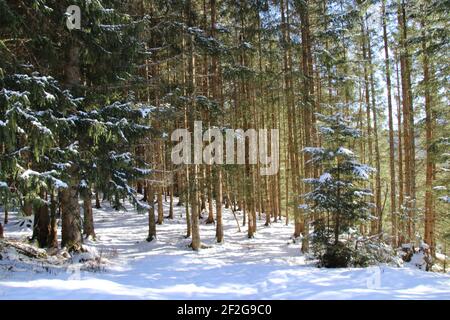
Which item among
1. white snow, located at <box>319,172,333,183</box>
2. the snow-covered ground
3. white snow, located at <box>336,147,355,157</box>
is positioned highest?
white snow, located at <box>336,147,355,157</box>

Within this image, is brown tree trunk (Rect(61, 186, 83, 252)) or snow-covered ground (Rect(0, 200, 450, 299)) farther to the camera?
brown tree trunk (Rect(61, 186, 83, 252))

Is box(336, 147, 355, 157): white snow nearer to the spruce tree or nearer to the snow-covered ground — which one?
the spruce tree

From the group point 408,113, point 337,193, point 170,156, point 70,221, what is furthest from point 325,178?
point 408,113

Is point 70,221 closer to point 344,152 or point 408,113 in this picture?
point 344,152

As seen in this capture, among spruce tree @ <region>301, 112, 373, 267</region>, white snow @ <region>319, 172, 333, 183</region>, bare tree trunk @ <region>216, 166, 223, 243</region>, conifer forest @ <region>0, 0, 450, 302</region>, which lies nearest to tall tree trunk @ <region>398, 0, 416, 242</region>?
conifer forest @ <region>0, 0, 450, 302</region>

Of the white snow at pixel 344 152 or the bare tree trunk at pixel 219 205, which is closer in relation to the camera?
the white snow at pixel 344 152

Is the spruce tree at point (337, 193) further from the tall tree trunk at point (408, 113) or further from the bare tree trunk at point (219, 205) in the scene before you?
the tall tree trunk at point (408, 113)

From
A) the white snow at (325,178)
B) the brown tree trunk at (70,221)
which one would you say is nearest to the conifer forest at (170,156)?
the brown tree trunk at (70,221)

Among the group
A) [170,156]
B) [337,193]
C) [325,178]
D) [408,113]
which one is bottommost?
[337,193]

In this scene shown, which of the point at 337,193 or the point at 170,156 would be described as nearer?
the point at 337,193

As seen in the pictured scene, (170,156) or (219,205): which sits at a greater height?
(170,156)
